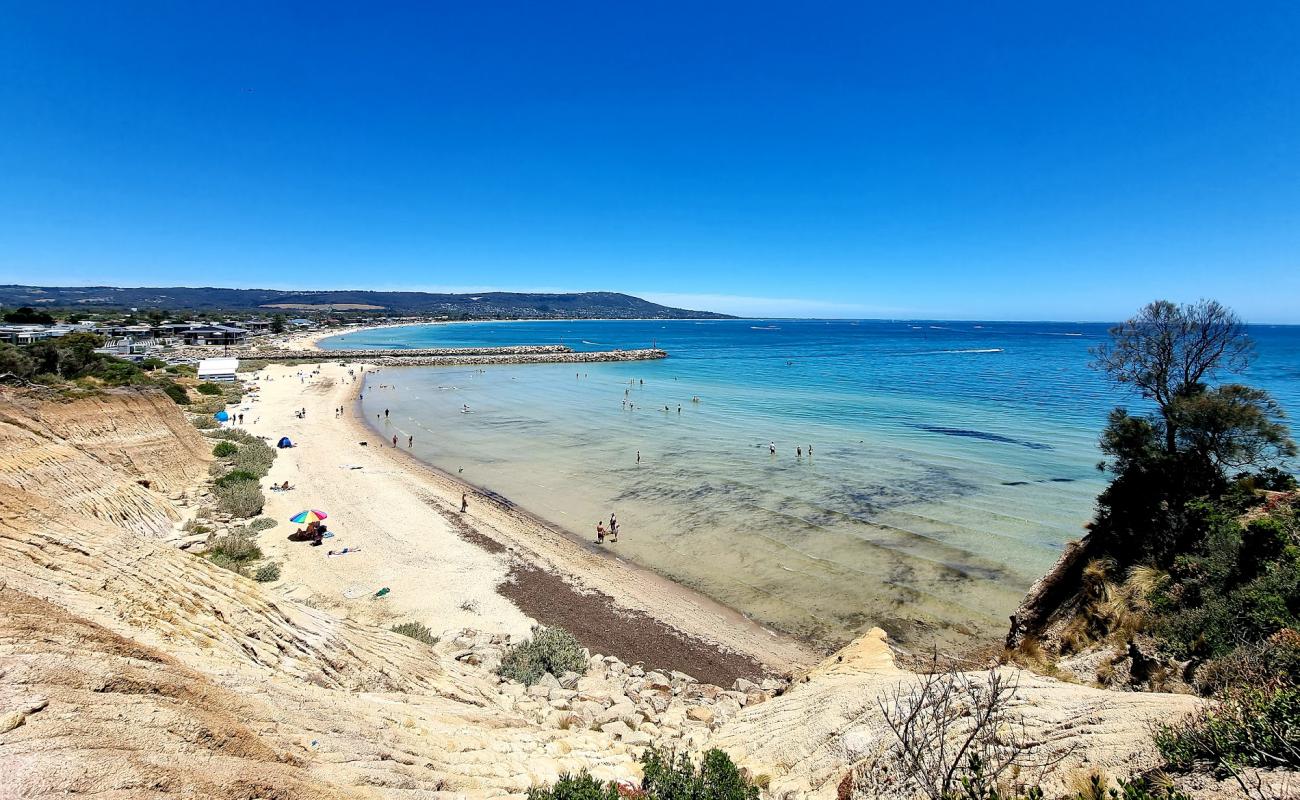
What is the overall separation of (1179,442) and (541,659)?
1670 cm

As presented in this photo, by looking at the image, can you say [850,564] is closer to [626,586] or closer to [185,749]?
[626,586]

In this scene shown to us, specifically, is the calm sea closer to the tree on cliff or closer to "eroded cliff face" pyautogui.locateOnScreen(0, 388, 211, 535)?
the tree on cliff

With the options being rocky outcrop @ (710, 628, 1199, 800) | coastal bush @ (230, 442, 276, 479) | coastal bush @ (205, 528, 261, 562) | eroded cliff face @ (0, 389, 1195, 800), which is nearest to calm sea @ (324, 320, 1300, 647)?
eroded cliff face @ (0, 389, 1195, 800)

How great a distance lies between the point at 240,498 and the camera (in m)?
21.4

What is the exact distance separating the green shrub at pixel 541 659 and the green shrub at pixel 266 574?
27.1ft

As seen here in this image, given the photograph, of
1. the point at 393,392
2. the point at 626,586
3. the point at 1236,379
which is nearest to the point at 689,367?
the point at 393,392

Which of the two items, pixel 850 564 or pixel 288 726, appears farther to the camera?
pixel 850 564

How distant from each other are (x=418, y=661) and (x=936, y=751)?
941cm

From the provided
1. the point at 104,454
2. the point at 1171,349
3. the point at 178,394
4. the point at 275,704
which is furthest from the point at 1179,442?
the point at 178,394

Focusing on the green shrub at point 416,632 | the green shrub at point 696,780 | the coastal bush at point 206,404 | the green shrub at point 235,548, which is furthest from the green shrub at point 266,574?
the coastal bush at point 206,404

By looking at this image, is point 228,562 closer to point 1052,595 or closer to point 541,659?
point 541,659

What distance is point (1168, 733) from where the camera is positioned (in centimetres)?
559

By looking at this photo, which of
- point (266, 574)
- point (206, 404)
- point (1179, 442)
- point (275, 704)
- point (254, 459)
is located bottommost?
point (266, 574)

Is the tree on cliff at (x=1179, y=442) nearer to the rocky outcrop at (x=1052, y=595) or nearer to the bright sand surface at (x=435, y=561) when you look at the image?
the rocky outcrop at (x=1052, y=595)
